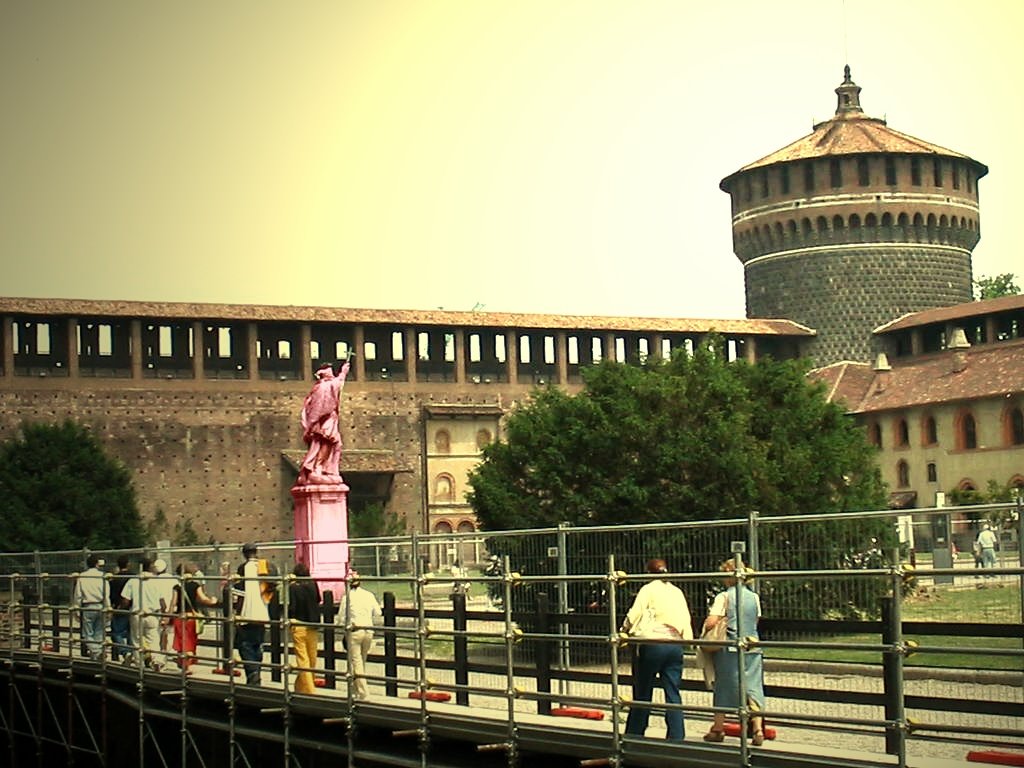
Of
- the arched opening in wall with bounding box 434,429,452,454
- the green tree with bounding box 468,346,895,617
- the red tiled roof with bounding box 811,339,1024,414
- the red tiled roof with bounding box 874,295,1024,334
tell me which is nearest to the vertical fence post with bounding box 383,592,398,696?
the green tree with bounding box 468,346,895,617

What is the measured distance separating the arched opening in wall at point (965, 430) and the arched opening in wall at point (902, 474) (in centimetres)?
260

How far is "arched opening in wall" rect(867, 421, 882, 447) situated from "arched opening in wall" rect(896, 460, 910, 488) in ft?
3.79

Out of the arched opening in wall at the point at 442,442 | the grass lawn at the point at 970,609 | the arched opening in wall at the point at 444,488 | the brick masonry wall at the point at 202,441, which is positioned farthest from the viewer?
the arched opening in wall at the point at 442,442

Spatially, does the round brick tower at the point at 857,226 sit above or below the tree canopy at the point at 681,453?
above

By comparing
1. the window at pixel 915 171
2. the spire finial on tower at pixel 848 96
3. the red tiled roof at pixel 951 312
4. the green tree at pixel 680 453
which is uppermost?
the spire finial on tower at pixel 848 96

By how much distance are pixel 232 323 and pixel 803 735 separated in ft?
164

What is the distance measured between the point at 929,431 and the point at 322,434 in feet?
112

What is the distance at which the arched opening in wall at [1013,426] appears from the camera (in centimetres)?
5753

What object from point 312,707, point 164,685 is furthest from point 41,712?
point 312,707

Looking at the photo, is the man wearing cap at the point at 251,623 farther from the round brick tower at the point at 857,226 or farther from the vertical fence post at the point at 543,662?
the round brick tower at the point at 857,226

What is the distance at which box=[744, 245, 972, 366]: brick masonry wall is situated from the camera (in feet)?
229

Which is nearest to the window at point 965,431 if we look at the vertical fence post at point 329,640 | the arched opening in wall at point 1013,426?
the arched opening in wall at point 1013,426

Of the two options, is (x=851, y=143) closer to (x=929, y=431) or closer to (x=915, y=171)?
(x=915, y=171)

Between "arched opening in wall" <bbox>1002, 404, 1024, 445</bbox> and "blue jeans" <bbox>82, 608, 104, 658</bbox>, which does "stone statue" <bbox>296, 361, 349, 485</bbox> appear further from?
"arched opening in wall" <bbox>1002, 404, 1024, 445</bbox>
